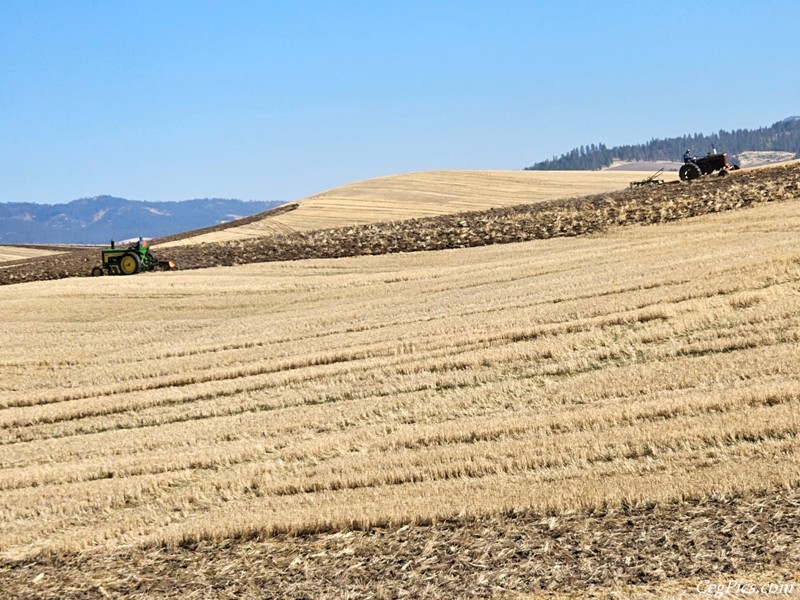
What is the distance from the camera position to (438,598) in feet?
24.4

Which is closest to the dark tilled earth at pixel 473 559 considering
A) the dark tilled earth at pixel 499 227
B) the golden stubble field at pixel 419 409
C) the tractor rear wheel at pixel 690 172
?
the golden stubble field at pixel 419 409

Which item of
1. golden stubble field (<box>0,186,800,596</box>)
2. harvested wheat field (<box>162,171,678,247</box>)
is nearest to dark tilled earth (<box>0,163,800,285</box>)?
harvested wheat field (<box>162,171,678,247</box>)

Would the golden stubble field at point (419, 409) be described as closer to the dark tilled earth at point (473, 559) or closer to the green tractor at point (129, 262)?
the dark tilled earth at point (473, 559)

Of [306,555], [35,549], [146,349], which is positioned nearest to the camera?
[306,555]

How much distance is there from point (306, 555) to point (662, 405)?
5439 mm

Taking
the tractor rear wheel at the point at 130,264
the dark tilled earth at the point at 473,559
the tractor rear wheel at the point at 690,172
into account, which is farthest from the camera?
the tractor rear wheel at the point at 690,172

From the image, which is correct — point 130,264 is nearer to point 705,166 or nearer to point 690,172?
point 690,172

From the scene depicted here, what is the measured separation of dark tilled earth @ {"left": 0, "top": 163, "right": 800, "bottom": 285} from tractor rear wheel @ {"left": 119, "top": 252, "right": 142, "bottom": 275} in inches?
96.3

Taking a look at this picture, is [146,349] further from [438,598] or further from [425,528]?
[438,598]

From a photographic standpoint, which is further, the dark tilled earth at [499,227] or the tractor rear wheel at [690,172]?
the tractor rear wheel at [690,172]

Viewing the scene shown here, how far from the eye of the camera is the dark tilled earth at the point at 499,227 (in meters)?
39.7

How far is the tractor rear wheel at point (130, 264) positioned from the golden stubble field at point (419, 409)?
37.0 ft

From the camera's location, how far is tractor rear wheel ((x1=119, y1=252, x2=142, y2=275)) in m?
Result: 39.5

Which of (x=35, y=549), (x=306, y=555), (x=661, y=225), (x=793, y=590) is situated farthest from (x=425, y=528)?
(x=661, y=225)
